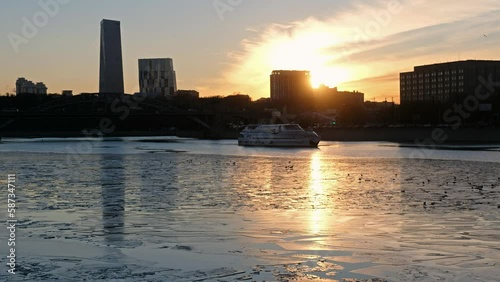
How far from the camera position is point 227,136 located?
436 ft

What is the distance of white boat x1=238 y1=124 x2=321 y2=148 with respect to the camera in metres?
83.9

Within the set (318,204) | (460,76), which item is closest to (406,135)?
(460,76)

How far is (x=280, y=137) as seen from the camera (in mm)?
88062

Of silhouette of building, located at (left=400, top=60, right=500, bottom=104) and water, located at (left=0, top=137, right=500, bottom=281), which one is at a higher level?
silhouette of building, located at (left=400, top=60, right=500, bottom=104)

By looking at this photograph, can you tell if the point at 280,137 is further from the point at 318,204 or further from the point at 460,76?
the point at 460,76

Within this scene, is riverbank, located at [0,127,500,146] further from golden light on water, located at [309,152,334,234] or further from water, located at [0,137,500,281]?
water, located at [0,137,500,281]

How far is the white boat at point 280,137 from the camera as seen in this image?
3302 inches

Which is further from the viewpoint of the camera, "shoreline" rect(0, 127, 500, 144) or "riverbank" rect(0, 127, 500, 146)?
"riverbank" rect(0, 127, 500, 146)

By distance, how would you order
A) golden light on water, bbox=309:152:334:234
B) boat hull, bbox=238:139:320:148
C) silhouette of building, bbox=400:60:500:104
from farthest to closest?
silhouette of building, bbox=400:60:500:104 < boat hull, bbox=238:139:320:148 < golden light on water, bbox=309:152:334:234

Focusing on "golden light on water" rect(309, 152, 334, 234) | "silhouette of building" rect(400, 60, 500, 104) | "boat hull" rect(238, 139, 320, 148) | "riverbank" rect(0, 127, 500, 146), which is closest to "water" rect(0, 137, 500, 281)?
"golden light on water" rect(309, 152, 334, 234)

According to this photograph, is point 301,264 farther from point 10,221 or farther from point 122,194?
point 122,194

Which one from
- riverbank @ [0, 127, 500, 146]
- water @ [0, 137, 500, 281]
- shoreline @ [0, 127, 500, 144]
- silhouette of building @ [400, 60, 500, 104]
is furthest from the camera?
silhouette of building @ [400, 60, 500, 104]

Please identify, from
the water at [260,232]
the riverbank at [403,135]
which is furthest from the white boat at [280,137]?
the water at [260,232]

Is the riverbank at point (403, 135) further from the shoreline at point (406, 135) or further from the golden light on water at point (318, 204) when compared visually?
the golden light on water at point (318, 204)
